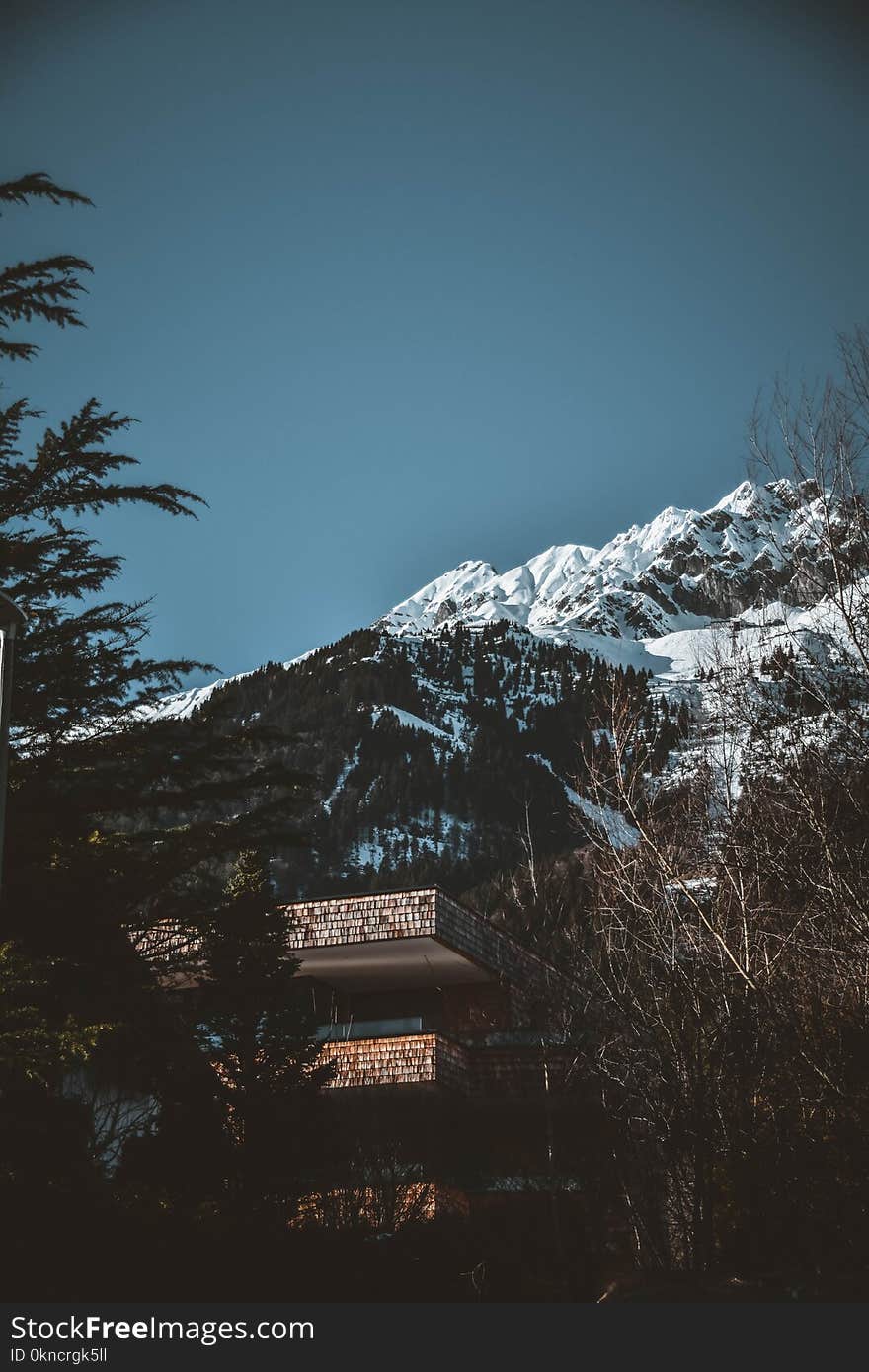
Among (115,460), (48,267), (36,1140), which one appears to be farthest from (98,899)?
(48,267)

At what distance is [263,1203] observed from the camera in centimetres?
1535

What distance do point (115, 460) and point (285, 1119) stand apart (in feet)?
29.9

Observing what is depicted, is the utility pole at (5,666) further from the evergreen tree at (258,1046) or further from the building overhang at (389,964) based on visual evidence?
the building overhang at (389,964)

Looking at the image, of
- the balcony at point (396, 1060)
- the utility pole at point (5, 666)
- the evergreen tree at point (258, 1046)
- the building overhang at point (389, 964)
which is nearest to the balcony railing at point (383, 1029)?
the balcony at point (396, 1060)

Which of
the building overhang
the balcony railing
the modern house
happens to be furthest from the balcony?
the building overhang

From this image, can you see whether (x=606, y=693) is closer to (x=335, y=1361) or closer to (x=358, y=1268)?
(x=358, y=1268)

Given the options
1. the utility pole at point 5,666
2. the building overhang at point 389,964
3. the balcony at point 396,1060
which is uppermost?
the utility pole at point 5,666

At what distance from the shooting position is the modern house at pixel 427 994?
1105 inches

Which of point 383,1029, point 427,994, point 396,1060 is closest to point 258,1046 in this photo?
point 396,1060

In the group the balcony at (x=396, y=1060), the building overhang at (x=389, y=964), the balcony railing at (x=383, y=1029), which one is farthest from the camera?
the building overhang at (x=389, y=964)

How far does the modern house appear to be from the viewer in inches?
1105

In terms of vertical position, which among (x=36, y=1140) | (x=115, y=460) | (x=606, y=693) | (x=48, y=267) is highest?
(x=48, y=267)

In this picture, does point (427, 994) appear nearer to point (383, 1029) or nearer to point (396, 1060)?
point (383, 1029)

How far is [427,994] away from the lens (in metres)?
34.2
